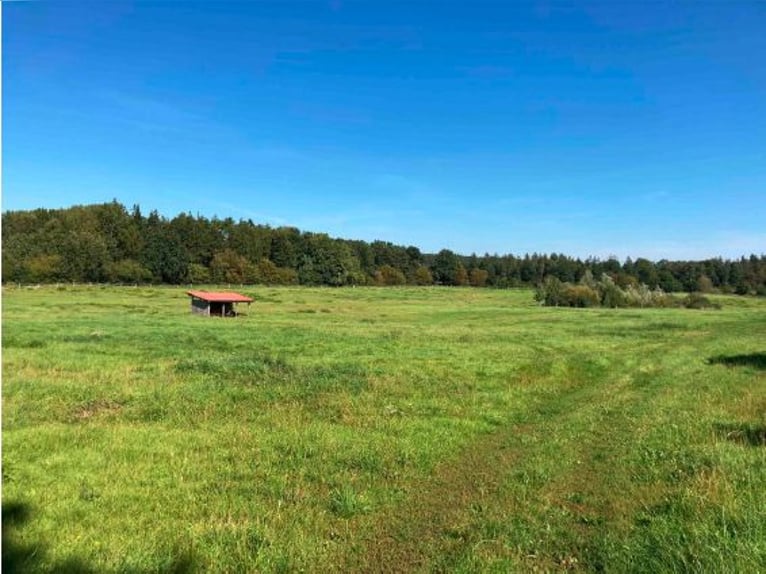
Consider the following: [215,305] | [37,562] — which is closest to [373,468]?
[37,562]

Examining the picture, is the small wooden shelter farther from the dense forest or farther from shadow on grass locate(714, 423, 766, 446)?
the dense forest

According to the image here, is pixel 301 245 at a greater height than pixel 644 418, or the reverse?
pixel 301 245

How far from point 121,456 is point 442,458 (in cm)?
620

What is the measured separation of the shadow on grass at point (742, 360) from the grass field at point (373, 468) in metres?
4.46

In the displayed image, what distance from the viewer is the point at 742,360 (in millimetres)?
30219

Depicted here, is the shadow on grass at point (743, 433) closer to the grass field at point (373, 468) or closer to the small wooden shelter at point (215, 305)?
the grass field at point (373, 468)

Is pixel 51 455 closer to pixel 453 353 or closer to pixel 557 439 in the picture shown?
pixel 557 439

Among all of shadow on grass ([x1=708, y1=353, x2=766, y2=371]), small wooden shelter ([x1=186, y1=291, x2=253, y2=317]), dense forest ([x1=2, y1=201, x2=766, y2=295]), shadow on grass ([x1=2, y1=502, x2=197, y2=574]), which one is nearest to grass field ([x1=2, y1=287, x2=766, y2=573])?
shadow on grass ([x1=2, y1=502, x2=197, y2=574])

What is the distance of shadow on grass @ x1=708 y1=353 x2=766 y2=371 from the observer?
1120 inches

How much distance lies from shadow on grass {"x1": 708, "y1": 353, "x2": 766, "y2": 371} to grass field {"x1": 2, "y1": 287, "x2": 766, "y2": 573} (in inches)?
176

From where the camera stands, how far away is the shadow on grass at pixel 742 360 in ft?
93.3

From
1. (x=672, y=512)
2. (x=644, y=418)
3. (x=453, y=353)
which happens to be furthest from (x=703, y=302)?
(x=672, y=512)

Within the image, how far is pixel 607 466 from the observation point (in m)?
11.6

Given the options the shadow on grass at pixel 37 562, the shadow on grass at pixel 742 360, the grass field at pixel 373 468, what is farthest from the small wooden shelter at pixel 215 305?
the shadow on grass at pixel 37 562
